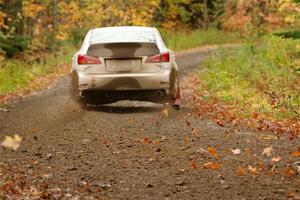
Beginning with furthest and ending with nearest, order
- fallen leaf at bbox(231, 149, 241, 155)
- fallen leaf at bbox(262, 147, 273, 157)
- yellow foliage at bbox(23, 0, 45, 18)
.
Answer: yellow foliage at bbox(23, 0, 45, 18)
fallen leaf at bbox(231, 149, 241, 155)
fallen leaf at bbox(262, 147, 273, 157)

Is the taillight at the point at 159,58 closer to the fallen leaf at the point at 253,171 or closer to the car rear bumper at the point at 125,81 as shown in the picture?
the car rear bumper at the point at 125,81

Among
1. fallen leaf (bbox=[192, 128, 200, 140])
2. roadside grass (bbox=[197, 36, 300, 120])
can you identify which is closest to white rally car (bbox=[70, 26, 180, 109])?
roadside grass (bbox=[197, 36, 300, 120])

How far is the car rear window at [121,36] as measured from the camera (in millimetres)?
12534

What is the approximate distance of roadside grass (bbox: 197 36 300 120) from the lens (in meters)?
12.8

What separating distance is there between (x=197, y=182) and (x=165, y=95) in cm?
Result: 580

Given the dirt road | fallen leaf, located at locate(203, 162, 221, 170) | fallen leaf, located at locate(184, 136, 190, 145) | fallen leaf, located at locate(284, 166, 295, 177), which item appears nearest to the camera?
the dirt road

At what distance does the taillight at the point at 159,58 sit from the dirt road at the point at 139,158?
1109 mm

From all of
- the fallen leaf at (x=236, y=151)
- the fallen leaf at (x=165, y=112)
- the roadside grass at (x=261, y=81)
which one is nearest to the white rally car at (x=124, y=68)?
the fallen leaf at (x=165, y=112)

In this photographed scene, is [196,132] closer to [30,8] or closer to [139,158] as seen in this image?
[139,158]

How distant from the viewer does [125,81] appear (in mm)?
12492

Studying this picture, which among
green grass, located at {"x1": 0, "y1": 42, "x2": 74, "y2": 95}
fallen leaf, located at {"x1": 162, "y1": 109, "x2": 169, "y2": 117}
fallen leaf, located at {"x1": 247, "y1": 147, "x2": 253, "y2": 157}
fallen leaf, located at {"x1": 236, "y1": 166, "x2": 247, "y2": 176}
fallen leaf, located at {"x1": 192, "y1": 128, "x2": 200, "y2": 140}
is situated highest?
fallen leaf, located at {"x1": 236, "y1": 166, "x2": 247, "y2": 176}

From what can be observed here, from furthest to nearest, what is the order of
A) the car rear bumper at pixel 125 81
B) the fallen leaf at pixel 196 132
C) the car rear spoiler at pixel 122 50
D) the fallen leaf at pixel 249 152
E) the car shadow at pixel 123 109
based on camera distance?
the car shadow at pixel 123 109 < the car rear bumper at pixel 125 81 < the car rear spoiler at pixel 122 50 < the fallen leaf at pixel 196 132 < the fallen leaf at pixel 249 152

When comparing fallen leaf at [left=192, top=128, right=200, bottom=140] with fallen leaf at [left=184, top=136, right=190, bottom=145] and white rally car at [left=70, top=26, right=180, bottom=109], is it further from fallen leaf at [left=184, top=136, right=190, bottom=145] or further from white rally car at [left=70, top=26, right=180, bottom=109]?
white rally car at [left=70, top=26, right=180, bottom=109]

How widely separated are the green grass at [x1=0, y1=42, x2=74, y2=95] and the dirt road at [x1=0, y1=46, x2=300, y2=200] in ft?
19.5
